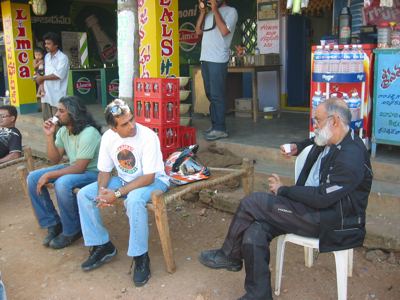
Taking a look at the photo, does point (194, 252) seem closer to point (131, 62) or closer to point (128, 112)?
point (128, 112)

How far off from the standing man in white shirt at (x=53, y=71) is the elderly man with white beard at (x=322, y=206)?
14.7ft

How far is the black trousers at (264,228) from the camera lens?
8.27 ft

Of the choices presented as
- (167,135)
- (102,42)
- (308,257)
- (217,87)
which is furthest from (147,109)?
(102,42)

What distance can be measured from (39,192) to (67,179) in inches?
14.4

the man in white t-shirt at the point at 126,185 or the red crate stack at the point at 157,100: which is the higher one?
the red crate stack at the point at 157,100

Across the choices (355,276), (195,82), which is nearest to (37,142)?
(195,82)

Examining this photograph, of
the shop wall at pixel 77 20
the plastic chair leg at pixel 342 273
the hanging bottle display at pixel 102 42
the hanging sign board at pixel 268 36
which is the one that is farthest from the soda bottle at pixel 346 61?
the hanging bottle display at pixel 102 42

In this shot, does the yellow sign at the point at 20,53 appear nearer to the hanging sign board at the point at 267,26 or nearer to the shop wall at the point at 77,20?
the shop wall at the point at 77,20

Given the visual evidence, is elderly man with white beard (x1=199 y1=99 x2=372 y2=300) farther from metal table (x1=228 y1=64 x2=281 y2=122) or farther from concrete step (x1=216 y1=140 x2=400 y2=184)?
metal table (x1=228 y1=64 x2=281 y2=122)

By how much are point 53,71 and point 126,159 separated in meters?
3.67

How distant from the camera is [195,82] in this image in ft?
24.9

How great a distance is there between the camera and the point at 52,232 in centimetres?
376

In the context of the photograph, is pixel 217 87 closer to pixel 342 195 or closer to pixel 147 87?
pixel 147 87

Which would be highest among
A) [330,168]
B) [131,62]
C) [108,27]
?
[108,27]
